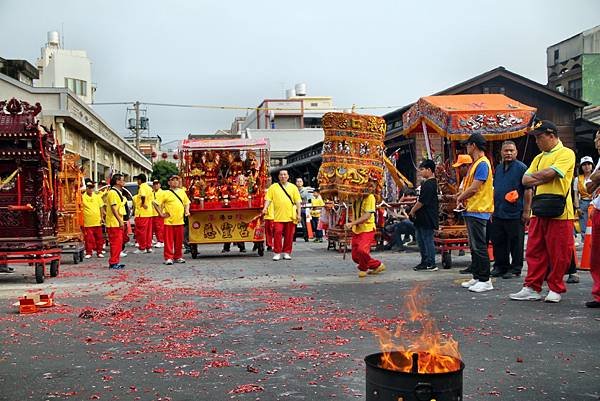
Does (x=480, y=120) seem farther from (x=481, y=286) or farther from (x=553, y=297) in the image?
(x=553, y=297)

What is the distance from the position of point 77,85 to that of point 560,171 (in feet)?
183

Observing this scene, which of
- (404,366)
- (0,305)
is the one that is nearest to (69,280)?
(0,305)

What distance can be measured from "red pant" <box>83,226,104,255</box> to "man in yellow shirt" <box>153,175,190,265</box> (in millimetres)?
2327

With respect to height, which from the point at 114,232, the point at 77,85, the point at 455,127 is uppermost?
the point at 77,85

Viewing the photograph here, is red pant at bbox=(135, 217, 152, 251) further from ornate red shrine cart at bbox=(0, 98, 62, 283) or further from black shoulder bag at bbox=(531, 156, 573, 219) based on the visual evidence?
black shoulder bag at bbox=(531, 156, 573, 219)

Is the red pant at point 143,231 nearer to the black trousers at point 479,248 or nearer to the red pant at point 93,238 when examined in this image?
the red pant at point 93,238

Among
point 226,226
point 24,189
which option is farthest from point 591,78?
point 24,189

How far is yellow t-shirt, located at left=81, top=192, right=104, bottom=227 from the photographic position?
49.5 ft

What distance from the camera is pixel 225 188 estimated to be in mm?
15555

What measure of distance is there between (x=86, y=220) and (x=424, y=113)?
8.13 metres

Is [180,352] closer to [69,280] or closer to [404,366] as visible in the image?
[404,366]

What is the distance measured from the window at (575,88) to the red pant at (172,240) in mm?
29851

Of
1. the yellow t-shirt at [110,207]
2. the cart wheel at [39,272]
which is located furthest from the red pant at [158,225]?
the cart wheel at [39,272]

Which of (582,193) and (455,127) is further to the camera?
(582,193)
